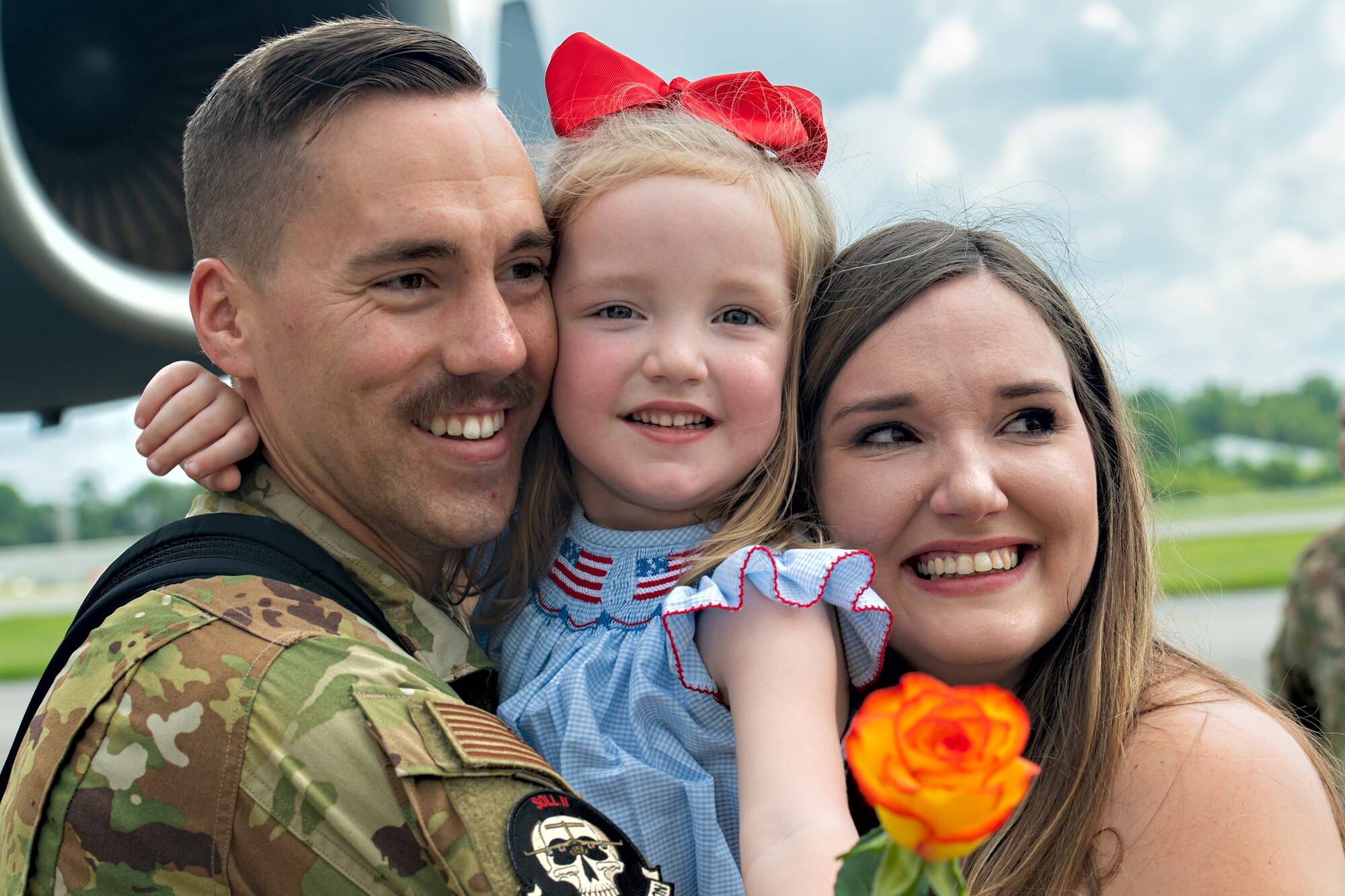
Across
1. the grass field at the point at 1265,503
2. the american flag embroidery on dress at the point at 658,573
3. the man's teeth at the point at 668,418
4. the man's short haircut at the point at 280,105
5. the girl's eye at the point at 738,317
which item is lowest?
the grass field at the point at 1265,503

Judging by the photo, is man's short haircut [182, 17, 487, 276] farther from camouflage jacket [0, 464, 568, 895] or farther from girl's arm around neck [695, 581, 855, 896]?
girl's arm around neck [695, 581, 855, 896]

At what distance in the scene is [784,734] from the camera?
181cm

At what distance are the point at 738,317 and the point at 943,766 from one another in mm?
1749

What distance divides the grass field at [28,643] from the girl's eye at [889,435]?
17305mm

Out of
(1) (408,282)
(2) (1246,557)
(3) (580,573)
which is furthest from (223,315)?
(2) (1246,557)

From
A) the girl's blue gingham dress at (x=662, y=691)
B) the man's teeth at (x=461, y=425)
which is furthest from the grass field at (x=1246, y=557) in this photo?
the man's teeth at (x=461, y=425)

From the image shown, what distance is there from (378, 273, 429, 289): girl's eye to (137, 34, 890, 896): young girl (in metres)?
0.31

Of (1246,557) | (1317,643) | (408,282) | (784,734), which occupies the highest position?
(408,282)

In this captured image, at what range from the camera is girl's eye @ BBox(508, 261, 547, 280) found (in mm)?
2475

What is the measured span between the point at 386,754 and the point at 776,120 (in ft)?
6.38

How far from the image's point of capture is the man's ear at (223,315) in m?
2.38

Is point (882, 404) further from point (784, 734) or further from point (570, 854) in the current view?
point (570, 854)

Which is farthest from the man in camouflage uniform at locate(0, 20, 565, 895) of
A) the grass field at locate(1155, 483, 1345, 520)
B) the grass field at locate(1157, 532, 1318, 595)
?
the grass field at locate(1155, 483, 1345, 520)

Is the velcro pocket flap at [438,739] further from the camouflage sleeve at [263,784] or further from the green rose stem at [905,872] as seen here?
the green rose stem at [905,872]
